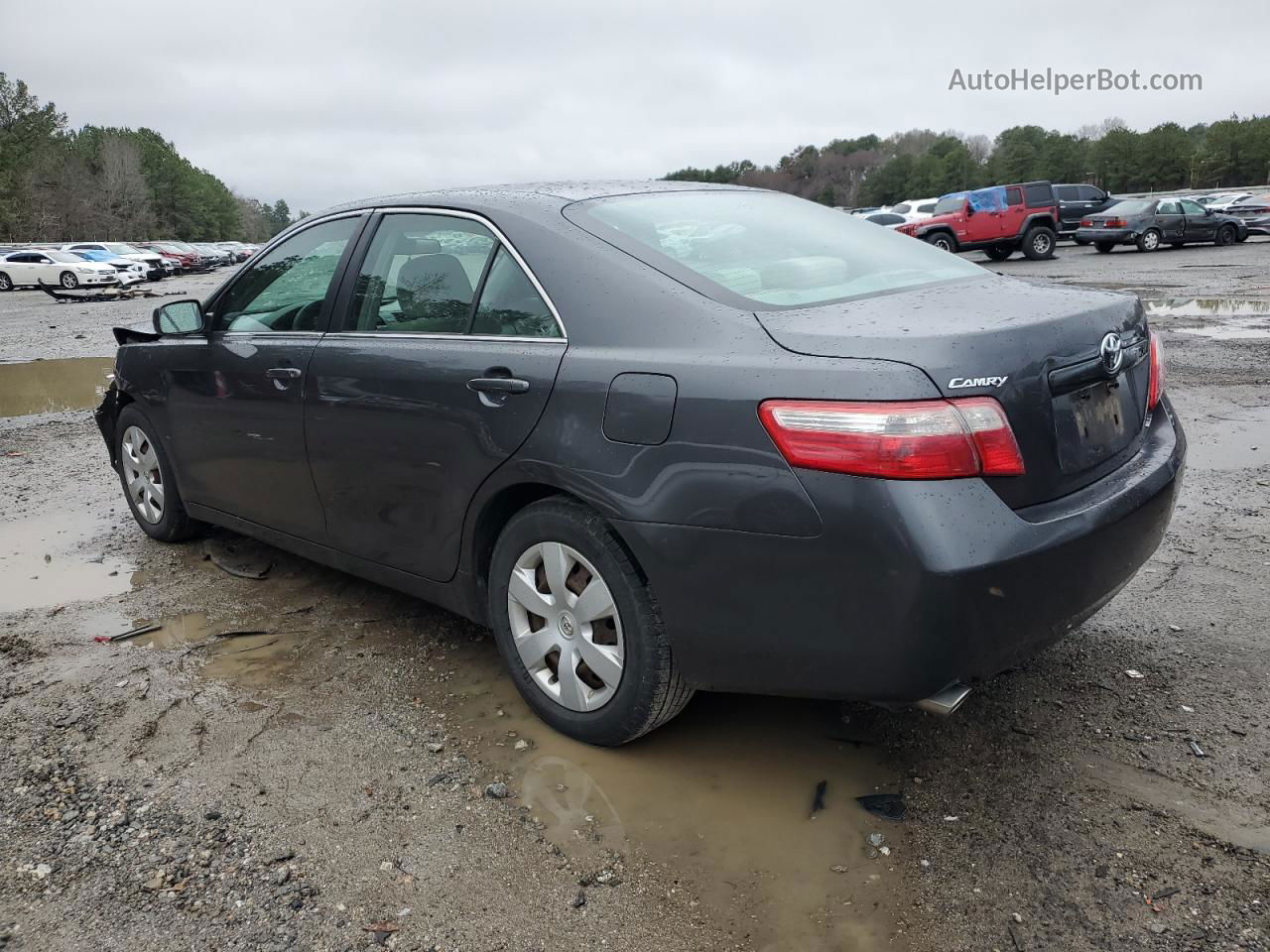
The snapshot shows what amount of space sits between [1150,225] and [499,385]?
2810cm

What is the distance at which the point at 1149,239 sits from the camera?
26.9 m

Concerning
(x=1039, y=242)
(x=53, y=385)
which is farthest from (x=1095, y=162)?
(x=53, y=385)

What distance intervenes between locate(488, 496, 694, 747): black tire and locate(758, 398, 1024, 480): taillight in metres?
0.61

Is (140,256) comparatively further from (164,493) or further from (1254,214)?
(164,493)

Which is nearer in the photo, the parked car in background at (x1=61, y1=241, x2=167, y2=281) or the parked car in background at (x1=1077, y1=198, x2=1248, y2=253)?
the parked car in background at (x1=1077, y1=198, x2=1248, y2=253)

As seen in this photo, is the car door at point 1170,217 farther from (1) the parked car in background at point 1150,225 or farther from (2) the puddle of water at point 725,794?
(2) the puddle of water at point 725,794

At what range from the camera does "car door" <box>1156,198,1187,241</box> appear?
26.8 m

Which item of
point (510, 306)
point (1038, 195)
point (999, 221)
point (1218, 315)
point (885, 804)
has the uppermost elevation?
point (1038, 195)

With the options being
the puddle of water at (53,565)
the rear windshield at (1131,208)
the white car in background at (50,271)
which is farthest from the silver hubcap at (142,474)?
the white car in background at (50,271)

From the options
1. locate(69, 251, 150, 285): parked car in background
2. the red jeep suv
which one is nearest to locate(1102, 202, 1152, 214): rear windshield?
the red jeep suv

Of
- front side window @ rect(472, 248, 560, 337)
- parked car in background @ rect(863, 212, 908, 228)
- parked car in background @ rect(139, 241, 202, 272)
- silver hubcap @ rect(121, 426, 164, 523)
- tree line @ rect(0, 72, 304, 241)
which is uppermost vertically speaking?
tree line @ rect(0, 72, 304, 241)

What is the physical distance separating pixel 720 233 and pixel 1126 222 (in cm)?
2696

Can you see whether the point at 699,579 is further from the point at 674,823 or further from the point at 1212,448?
the point at 1212,448

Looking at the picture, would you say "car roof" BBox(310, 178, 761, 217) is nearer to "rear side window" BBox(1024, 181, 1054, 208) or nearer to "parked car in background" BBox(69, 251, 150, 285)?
"rear side window" BBox(1024, 181, 1054, 208)
